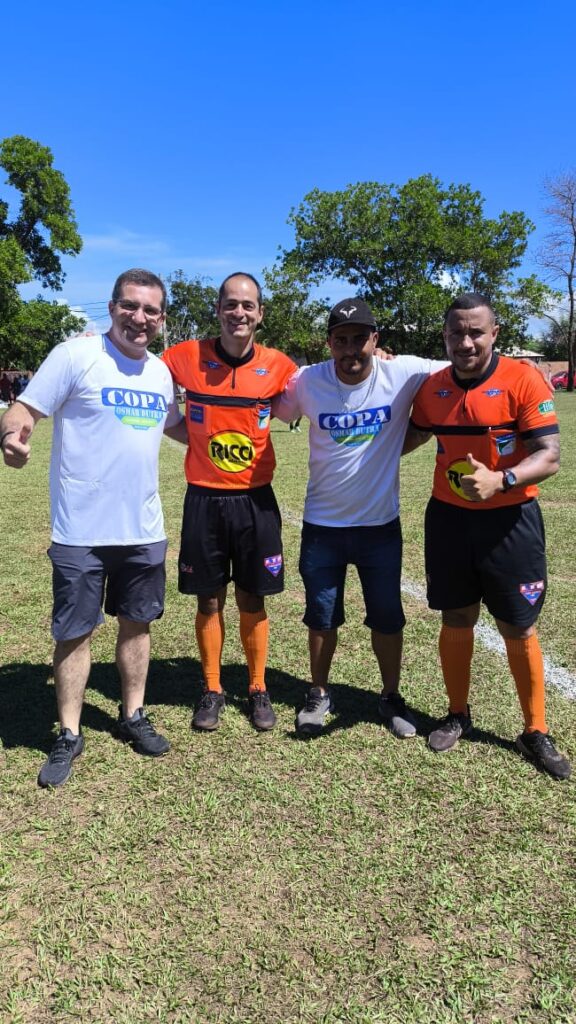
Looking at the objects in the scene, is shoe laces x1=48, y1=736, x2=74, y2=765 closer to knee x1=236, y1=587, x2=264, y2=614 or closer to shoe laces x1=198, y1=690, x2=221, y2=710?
shoe laces x1=198, y1=690, x2=221, y2=710

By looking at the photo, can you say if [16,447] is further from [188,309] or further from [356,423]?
[188,309]

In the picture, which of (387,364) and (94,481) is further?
(387,364)

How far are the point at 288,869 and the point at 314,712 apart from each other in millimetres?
1062

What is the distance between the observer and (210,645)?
12.1 ft

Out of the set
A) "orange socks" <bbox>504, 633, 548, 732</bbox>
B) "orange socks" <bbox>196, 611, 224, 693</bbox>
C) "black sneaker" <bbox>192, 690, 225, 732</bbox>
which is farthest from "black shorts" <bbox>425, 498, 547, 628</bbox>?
"black sneaker" <bbox>192, 690, 225, 732</bbox>

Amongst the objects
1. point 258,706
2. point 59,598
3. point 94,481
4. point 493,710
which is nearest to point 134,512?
point 94,481

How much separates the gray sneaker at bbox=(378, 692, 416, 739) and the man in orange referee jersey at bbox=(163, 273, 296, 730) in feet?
1.96

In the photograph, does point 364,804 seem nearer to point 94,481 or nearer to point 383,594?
point 383,594

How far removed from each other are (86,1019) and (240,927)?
20.7 inches

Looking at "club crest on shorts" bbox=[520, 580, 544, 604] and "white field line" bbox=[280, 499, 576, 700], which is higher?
"club crest on shorts" bbox=[520, 580, 544, 604]

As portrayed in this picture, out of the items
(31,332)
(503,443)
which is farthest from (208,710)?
(31,332)

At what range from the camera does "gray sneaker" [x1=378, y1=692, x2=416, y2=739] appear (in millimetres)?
3383

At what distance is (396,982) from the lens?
2020 mm

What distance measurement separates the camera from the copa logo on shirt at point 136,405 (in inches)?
120
